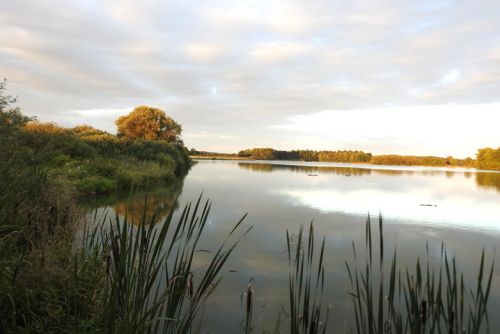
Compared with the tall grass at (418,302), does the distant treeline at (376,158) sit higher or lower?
higher

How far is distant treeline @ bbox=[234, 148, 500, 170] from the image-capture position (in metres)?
79.2

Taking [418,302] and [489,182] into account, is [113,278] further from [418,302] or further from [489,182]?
[489,182]

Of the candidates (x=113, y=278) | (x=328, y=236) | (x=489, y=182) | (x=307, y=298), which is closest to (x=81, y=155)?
(x=328, y=236)

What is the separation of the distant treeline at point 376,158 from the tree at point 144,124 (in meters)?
73.0

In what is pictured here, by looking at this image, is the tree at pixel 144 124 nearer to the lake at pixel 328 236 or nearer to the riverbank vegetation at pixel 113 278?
the lake at pixel 328 236

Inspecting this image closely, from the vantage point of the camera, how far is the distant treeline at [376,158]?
260 ft

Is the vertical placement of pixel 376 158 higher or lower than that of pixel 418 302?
higher

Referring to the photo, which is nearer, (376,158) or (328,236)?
(328,236)

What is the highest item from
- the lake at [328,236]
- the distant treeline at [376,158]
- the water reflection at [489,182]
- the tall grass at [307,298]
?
the distant treeline at [376,158]

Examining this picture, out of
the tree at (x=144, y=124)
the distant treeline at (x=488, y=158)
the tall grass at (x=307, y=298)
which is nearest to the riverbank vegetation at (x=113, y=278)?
the tall grass at (x=307, y=298)

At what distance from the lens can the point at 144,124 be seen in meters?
41.8

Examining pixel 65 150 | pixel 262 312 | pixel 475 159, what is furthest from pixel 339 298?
pixel 475 159

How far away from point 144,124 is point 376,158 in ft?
296

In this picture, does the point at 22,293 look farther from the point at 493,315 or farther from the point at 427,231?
the point at 427,231
